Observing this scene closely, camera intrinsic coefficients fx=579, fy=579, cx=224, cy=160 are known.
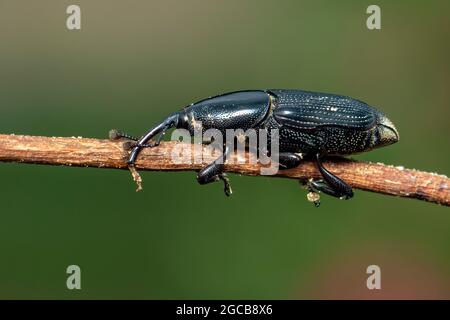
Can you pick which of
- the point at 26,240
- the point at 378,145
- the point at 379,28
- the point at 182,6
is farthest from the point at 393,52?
the point at 26,240

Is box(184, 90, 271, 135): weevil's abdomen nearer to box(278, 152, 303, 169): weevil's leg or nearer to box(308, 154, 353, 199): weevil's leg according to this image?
box(278, 152, 303, 169): weevil's leg

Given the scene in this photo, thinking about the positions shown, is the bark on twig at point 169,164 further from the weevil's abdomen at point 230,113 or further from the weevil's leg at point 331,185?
the weevil's abdomen at point 230,113

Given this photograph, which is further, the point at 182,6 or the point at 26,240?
the point at 182,6

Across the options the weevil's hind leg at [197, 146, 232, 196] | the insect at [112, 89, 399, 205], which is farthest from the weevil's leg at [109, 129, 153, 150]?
the weevil's hind leg at [197, 146, 232, 196]

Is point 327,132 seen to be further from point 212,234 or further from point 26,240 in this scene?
point 26,240

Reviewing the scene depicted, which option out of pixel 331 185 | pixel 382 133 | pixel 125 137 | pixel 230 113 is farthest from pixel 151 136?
pixel 382 133
